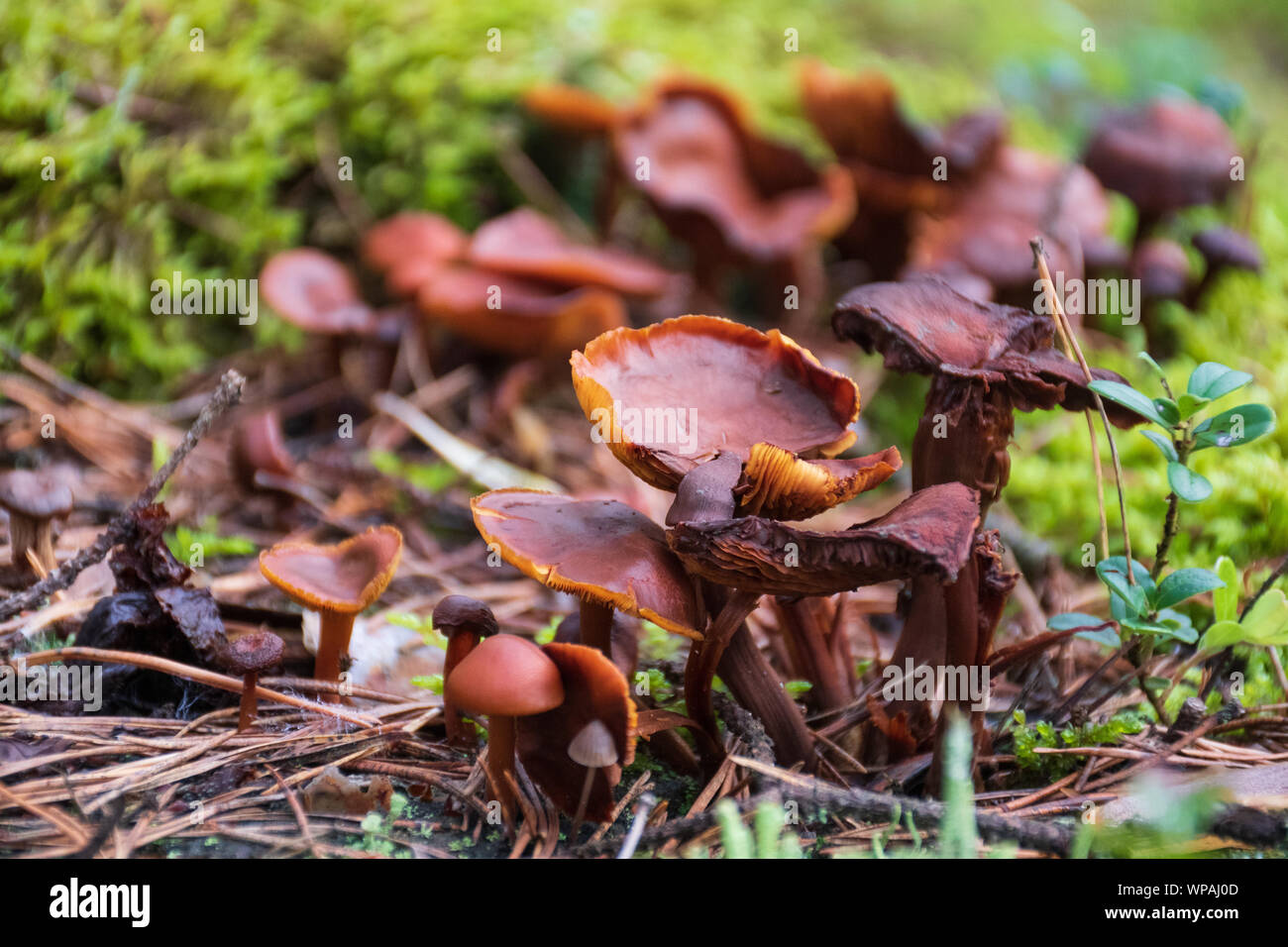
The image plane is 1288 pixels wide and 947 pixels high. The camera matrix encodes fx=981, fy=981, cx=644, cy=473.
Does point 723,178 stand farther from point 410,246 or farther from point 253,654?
point 253,654

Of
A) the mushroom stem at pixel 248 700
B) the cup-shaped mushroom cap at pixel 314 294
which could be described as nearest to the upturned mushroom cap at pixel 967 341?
the mushroom stem at pixel 248 700

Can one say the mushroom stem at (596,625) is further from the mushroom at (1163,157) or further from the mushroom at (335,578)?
the mushroom at (1163,157)

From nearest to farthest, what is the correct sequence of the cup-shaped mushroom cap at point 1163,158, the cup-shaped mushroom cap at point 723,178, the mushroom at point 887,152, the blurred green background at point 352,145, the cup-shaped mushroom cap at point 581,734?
the cup-shaped mushroom cap at point 581,734
the blurred green background at point 352,145
the cup-shaped mushroom cap at point 1163,158
the cup-shaped mushroom cap at point 723,178
the mushroom at point 887,152

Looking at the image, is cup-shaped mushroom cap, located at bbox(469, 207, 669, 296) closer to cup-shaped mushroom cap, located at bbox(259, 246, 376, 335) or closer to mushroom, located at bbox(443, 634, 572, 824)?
cup-shaped mushroom cap, located at bbox(259, 246, 376, 335)

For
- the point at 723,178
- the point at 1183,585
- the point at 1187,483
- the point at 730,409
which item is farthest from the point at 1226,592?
the point at 723,178
